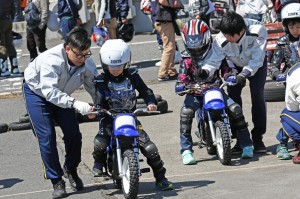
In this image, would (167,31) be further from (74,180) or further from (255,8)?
(74,180)

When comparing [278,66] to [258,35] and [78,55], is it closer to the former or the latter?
[258,35]

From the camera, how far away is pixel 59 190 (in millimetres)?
9062

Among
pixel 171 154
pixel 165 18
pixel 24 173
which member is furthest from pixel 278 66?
pixel 165 18

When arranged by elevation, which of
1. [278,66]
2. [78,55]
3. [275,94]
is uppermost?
[78,55]

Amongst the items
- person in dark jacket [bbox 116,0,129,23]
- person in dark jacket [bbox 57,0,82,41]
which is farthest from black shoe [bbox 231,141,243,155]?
person in dark jacket [bbox 116,0,129,23]

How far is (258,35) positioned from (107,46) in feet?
6.96

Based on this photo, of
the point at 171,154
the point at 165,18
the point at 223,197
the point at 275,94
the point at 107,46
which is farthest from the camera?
the point at 165,18

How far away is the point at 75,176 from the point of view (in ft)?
30.8

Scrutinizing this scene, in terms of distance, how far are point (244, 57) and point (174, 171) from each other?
5.12 ft

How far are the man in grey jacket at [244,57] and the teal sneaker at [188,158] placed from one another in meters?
0.63

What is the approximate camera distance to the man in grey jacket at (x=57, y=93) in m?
8.91

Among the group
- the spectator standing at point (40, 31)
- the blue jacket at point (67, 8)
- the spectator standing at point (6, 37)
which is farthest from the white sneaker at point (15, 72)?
the blue jacket at point (67, 8)

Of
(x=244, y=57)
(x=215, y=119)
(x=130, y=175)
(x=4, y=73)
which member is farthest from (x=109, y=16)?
(x=130, y=175)

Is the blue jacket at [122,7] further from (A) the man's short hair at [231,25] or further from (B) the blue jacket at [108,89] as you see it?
(B) the blue jacket at [108,89]
